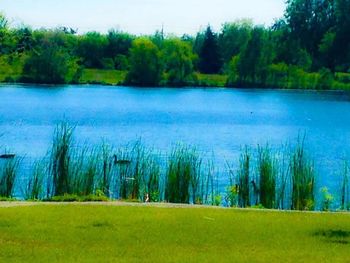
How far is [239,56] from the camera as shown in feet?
253

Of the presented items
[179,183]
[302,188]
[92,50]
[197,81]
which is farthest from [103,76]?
[302,188]

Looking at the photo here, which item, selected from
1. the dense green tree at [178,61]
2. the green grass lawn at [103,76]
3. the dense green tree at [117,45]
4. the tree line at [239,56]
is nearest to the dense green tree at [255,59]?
the tree line at [239,56]

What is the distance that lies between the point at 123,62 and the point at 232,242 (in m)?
77.0

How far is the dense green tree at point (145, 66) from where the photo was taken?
77.5 meters

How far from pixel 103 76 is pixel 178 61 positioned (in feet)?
30.8

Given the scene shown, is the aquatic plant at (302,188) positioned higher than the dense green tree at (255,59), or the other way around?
the dense green tree at (255,59)

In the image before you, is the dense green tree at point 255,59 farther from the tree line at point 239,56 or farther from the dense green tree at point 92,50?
the dense green tree at point 92,50

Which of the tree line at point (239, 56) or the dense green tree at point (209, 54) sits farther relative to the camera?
the dense green tree at point (209, 54)

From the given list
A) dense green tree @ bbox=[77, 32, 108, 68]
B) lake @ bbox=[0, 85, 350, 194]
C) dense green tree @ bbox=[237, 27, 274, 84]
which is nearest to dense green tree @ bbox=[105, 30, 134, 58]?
dense green tree @ bbox=[77, 32, 108, 68]

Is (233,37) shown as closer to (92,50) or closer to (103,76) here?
(103,76)

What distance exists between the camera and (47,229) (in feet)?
26.9

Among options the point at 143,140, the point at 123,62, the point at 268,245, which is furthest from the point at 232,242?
the point at 123,62

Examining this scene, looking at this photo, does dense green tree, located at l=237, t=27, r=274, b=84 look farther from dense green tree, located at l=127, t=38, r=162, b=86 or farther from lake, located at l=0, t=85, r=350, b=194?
dense green tree, located at l=127, t=38, r=162, b=86

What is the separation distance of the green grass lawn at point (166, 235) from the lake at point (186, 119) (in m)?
7.94
